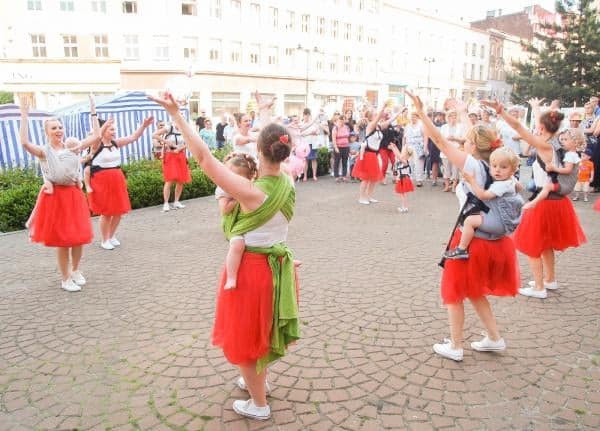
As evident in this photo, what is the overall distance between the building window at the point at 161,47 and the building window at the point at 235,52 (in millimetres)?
5738

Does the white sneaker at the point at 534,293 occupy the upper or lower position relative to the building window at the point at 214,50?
lower

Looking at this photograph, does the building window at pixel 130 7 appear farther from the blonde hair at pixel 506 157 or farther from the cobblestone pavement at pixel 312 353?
the blonde hair at pixel 506 157

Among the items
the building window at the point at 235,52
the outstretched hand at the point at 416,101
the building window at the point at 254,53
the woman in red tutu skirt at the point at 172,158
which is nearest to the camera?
the outstretched hand at the point at 416,101

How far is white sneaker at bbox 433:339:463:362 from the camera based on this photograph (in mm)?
3863

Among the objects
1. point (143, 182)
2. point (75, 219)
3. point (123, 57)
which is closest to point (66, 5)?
point (123, 57)

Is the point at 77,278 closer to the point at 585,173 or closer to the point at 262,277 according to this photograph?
the point at 262,277

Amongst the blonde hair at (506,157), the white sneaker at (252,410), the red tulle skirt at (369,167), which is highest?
the blonde hair at (506,157)

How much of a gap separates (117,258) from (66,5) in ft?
120

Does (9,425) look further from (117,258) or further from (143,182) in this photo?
(143,182)

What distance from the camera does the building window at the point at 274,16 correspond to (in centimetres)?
4417

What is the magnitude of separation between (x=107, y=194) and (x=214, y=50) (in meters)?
36.6

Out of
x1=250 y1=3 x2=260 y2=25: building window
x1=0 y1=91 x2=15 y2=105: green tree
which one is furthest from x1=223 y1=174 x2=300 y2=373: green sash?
x1=250 y1=3 x2=260 y2=25: building window

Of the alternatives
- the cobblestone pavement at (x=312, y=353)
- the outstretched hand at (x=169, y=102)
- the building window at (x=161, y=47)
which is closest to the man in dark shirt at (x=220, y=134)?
the cobblestone pavement at (x=312, y=353)

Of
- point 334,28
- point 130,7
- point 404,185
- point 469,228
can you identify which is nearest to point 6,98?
point 130,7
